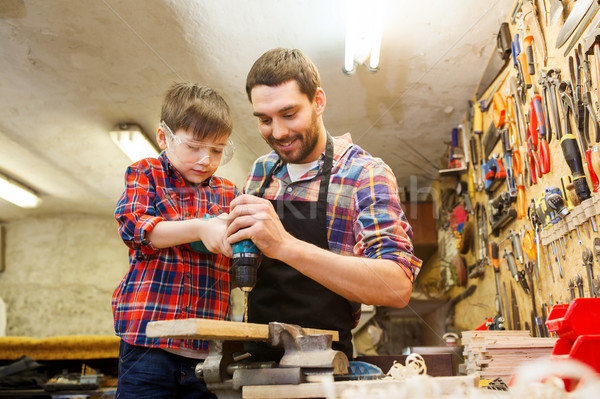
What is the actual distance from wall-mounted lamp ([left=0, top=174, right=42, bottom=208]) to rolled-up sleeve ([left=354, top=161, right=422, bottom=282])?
5.16m

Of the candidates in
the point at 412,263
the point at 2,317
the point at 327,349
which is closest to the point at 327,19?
the point at 412,263

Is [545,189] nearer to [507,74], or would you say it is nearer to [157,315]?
[507,74]

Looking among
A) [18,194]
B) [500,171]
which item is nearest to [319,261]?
[500,171]

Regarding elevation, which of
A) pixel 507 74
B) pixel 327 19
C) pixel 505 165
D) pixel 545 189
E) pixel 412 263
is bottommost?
pixel 412 263

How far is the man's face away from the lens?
149cm

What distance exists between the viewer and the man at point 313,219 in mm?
1193

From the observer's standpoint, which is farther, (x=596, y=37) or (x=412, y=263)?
(x=596, y=37)

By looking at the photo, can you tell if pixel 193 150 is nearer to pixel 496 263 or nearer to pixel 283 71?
pixel 283 71

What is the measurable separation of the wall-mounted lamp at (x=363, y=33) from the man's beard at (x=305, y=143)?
112 centimetres

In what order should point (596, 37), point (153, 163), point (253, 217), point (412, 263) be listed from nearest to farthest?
1. point (253, 217)
2. point (412, 263)
3. point (153, 163)
4. point (596, 37)

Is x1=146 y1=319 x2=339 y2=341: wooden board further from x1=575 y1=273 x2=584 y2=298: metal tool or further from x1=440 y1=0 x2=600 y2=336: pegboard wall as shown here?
x1=575 y1=273 x2=584 y2=298: metal tool

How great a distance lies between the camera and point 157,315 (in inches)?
51.8

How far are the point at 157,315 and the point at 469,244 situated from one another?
308 centimetres

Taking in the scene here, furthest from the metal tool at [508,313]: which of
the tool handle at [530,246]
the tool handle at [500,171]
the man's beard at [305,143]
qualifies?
the man's beard at [305,143]
